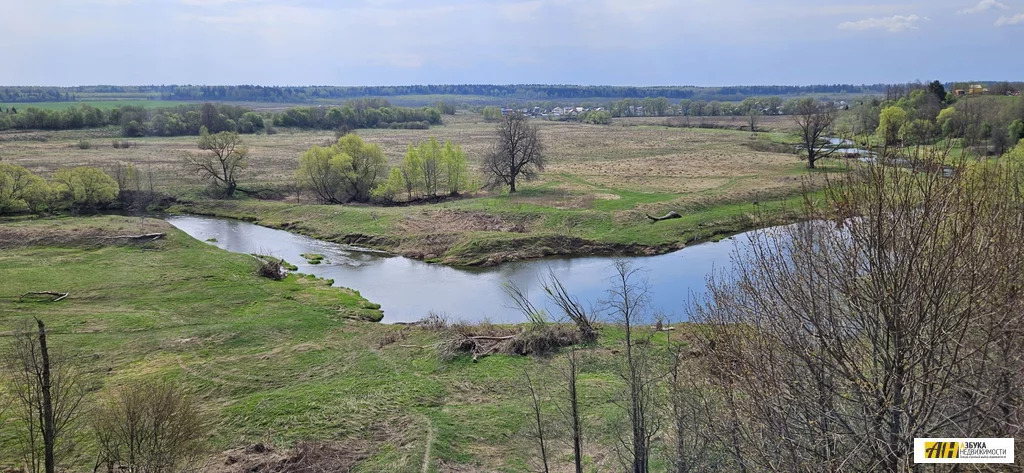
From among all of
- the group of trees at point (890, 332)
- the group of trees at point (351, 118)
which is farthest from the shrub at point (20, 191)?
the group of trees at point (351, 118)

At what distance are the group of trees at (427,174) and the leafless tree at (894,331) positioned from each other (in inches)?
1972

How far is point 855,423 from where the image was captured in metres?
9.02

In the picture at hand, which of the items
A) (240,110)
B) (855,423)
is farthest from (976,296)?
(240,110)

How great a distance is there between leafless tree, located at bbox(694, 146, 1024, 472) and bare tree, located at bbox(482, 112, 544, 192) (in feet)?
153

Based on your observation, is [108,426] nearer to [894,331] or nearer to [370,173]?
[894,331]

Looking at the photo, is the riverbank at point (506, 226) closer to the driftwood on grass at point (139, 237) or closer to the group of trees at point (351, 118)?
the driftwood on grass at point (139, 237)

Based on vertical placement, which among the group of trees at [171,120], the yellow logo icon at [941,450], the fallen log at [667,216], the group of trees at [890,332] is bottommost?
the fallen log at [667,216]

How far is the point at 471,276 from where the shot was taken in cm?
3938

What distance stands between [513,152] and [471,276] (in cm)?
2007

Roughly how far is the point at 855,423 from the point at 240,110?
137326mm

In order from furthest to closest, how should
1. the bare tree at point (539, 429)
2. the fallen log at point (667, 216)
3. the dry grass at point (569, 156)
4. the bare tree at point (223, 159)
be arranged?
the dry grass at point (569, 156), the bare tree at point (223, 159), the fallen log at point (667, 216), the bare tree at point (539, 429)

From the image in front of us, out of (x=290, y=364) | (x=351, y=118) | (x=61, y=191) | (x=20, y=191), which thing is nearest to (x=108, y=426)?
(x=290, y=364)

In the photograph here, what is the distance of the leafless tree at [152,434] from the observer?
13.4m

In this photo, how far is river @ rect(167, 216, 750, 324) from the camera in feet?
108
